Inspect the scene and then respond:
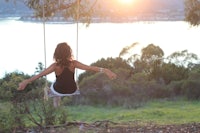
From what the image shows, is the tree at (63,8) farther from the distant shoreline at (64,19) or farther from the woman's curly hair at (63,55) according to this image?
the woman's curly hair at (63,55)

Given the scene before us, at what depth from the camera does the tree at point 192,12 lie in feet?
39.3

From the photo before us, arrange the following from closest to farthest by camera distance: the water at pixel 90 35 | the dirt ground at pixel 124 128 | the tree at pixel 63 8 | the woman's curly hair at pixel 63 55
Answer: the woman's curly hair at pixel 63 55 → the dirt ground at pixel 124 128 → the tree at pixel 63 8 → the water at pixel 90 35

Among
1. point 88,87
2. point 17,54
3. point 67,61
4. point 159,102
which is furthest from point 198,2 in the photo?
point 17,54

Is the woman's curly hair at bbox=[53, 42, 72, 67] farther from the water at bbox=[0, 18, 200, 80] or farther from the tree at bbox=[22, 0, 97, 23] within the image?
the water at bbox=[0, 18, 200, 80]

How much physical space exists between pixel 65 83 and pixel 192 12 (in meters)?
6.75

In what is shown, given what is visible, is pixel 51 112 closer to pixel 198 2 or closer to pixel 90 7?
pixel 90 7

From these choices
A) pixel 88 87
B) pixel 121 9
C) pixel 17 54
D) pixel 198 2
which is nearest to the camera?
pixel 198 2

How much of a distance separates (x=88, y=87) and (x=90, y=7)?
165 inches

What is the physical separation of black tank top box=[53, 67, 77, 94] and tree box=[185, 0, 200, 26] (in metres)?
6.40

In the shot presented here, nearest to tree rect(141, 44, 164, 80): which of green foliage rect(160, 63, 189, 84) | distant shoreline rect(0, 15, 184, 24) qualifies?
green foliage rect(160, 63, 189, 84)

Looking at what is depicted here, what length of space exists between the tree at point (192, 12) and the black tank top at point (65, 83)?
6.40 meters

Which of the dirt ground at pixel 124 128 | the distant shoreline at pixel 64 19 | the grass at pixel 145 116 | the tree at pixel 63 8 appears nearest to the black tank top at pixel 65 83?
the dirt ground at pixel 124 128

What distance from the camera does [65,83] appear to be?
6410 mm

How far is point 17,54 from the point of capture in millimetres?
24672
